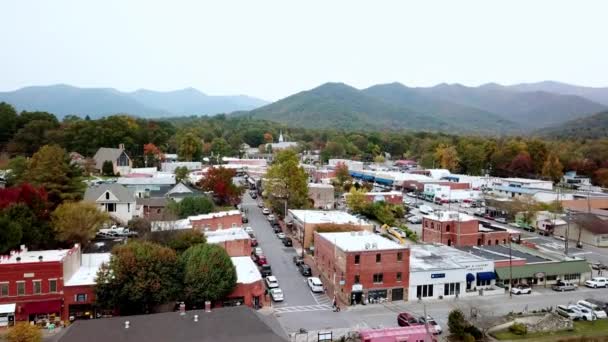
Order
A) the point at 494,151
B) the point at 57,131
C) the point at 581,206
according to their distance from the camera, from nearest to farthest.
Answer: the point at 581,206 < the point at 57,131 < the point at 494,151

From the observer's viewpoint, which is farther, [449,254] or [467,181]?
[467,181]

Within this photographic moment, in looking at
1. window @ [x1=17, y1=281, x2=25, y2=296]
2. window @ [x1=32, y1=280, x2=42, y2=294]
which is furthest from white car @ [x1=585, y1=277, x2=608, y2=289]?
window @ [x1=17, y1=281, x2=25, y2=296]

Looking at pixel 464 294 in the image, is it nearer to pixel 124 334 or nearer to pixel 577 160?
pixel 124 334

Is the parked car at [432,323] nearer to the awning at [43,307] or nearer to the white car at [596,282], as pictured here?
the white car at [596,282]

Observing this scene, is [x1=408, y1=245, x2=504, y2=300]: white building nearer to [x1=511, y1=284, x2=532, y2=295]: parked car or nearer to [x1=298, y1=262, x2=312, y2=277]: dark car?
[x1=511, y1=284, x2=532, y2=295]: parked car

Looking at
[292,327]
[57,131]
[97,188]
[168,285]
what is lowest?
[292,327]

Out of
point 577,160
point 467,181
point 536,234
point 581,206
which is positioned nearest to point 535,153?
Result: point 577,160

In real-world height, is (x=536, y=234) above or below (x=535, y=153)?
below
